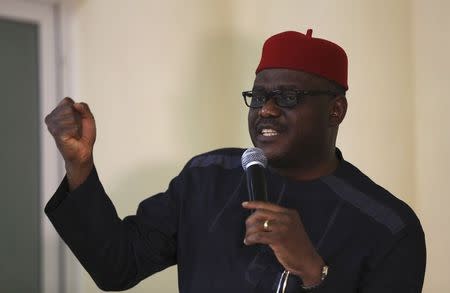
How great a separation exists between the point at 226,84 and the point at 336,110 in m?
1.41

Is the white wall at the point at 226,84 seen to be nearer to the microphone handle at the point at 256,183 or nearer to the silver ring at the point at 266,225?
the microphone handle at the point at 256,183

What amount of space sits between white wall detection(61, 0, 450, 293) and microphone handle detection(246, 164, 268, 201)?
1251mm

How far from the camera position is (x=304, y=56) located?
1.40 meters

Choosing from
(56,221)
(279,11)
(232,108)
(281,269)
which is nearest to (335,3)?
(279,11)

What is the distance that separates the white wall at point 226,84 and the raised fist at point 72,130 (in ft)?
3.97

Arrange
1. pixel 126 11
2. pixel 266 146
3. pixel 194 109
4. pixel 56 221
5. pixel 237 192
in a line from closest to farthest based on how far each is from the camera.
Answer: pixel 56 221 → pixel 266 146 → pixel 237 192 → pixel 126 11 → pixel 194 109

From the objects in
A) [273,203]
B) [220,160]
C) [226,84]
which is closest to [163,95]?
[226,84]

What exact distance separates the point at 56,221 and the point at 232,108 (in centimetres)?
170

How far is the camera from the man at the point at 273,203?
127cm

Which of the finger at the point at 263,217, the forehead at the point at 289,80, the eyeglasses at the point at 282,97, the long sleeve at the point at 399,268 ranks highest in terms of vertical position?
the forehead at the point at 289,80

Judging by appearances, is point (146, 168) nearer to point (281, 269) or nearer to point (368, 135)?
point (368, 135)

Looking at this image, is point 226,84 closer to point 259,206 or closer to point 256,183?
point 256,183

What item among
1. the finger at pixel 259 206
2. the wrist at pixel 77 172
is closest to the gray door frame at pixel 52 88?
the wrist at pixel 77 172

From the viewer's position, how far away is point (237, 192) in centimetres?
148
